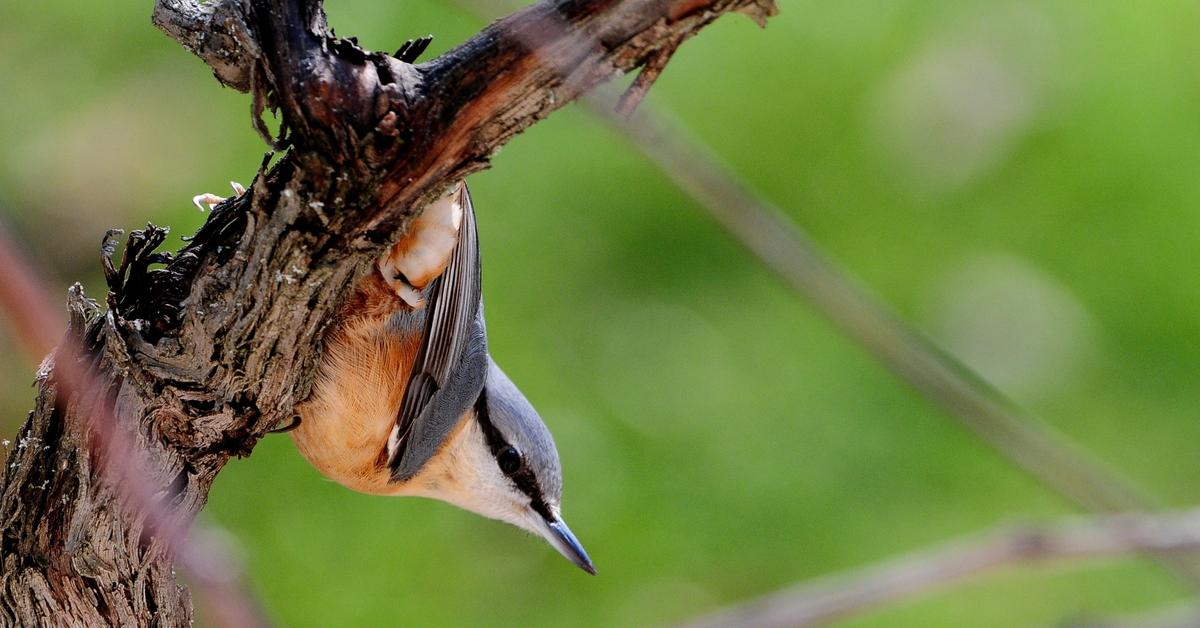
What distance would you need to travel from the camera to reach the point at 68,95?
3910 mm

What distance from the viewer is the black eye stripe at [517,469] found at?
7.97ft

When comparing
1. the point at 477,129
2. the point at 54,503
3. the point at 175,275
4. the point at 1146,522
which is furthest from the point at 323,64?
the point at 1146,522

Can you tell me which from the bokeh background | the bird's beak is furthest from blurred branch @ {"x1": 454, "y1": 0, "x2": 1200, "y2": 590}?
the bokeh background

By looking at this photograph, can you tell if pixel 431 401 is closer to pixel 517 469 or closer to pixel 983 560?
pixel 517 469

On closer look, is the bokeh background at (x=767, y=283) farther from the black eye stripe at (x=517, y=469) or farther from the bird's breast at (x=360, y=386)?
the bird's breast at (x=360, y=386)

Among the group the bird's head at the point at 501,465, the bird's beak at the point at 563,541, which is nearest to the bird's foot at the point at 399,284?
the bird's head at the point at 501,465

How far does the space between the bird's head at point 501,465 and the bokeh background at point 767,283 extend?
112cm

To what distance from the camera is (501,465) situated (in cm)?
250

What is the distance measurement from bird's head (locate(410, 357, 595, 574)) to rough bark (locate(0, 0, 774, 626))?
833 mm

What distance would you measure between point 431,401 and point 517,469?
412 mm

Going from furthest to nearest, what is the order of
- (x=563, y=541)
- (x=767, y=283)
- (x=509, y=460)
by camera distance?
(x=767, y=283)
(x=563, y=541)
(x=509, y=460)

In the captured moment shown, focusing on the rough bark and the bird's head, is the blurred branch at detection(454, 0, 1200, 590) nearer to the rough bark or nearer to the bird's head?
the rough bark

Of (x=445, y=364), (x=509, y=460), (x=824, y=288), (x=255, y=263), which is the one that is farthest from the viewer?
(x=509, y=460)

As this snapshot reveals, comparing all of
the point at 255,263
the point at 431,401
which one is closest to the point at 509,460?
the point at 431,401
